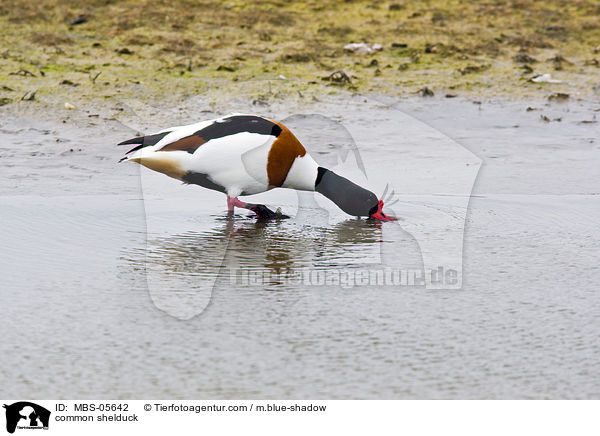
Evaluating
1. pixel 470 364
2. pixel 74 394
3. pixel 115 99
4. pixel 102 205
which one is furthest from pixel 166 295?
pixel 115 99

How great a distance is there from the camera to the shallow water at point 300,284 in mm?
3334

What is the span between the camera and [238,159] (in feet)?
19.2

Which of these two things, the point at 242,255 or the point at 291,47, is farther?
the point at 291,47

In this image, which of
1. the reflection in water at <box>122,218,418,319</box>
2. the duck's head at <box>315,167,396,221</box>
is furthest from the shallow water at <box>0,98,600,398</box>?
the duck's head at <box>315,167,396,221</box>

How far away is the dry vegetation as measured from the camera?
1016 cm

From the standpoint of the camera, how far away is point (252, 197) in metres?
6.77

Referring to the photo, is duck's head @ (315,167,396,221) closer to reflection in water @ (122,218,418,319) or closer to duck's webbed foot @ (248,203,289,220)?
reflection in water @ (122,218,418,319)

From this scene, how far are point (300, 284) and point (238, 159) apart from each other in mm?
1600

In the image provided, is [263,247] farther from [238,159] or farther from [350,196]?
[350,196]

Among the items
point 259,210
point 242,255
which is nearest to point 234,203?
point 259,210
